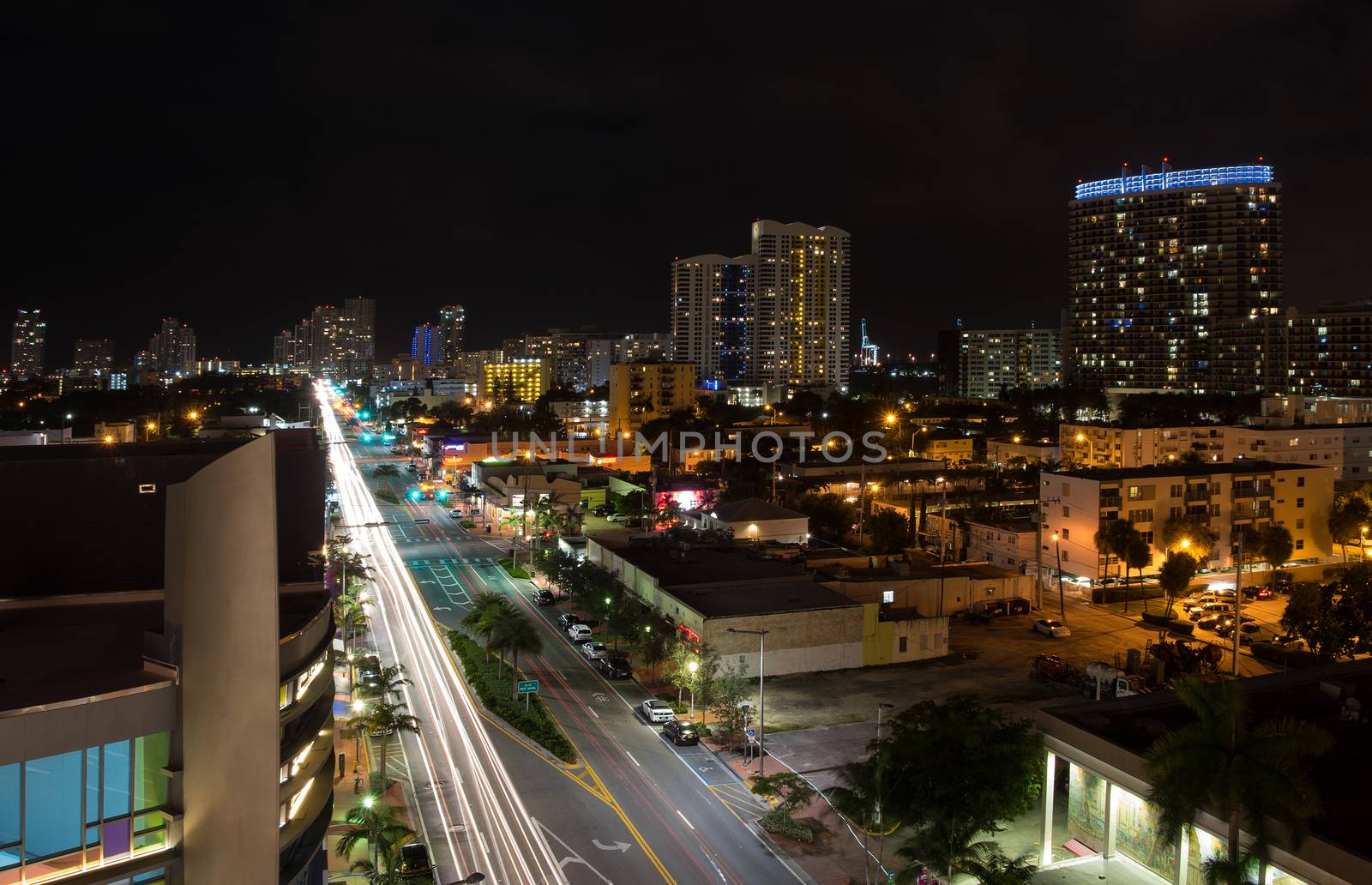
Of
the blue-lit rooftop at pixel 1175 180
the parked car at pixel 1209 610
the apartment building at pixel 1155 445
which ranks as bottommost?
the parked car at pixel 1209 610

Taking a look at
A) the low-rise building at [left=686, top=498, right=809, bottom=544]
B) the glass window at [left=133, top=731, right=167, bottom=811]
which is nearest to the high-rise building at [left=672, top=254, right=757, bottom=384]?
the low-rise building at [left=686, top=498, right=809, bottom=544]

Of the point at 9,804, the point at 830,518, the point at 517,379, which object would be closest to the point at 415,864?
the point at 9,804

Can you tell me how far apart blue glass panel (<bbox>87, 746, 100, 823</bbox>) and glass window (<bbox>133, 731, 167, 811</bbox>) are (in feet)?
0.97

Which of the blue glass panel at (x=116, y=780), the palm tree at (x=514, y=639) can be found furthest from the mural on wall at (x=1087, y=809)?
the blue glass panel at (x=116, y=780)

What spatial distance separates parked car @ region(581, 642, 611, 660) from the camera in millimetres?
24250

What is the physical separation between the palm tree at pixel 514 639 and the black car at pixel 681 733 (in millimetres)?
3786

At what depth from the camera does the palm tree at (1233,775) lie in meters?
10.5

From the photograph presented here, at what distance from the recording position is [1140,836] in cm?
1331

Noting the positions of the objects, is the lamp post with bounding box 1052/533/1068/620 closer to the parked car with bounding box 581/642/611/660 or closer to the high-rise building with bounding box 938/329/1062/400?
the parked car with bounding box 581/642/611/660

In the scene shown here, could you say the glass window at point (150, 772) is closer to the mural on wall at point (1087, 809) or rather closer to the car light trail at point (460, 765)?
the car light trail at point (460, 765)

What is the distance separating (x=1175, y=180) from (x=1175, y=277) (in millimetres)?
9681

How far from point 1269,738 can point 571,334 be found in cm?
15045

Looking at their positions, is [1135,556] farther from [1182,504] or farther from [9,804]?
[9,804]

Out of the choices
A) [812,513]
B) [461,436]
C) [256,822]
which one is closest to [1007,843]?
[256,822]
